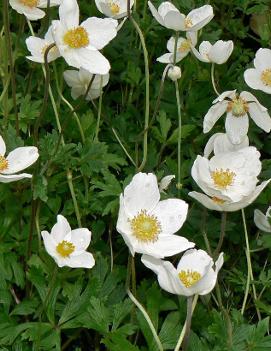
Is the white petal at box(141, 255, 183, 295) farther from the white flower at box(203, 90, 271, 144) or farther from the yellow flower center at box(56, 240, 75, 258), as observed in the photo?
the white flower at box(203, 90, 271, 144)

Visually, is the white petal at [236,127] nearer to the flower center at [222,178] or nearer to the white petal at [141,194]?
the flower center at [222,178]

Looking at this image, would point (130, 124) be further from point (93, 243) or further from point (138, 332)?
point (138, 332)

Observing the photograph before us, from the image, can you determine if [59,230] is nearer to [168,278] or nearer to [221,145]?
[168,278]

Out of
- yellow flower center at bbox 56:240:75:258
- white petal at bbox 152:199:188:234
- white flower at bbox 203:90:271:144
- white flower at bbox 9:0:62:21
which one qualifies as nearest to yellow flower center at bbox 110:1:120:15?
white flower at bbox 9:0:62:21

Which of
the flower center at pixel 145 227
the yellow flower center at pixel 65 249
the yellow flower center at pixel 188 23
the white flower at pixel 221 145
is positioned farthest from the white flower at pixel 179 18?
the yellow flower center at pixel 65 249

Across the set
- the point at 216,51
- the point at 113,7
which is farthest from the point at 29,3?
the point at 216,51

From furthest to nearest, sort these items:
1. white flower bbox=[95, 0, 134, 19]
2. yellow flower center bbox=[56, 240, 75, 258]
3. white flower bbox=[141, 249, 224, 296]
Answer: white flower bbox=[95, 0, 134, 19], yellow flower center bbox=[56, 240, 75, 258], white flower bbox=[141, 249, 224, 296]
